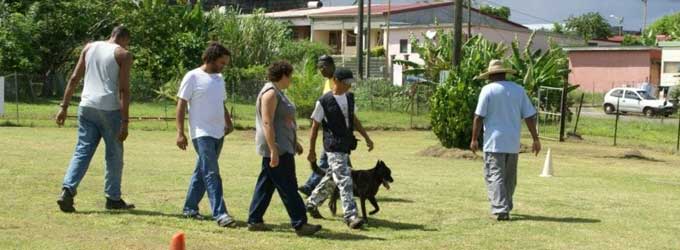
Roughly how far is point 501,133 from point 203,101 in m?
3.29

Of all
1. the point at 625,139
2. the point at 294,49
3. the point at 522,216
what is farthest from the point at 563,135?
the point at 294,49

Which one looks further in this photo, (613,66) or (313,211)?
(613,66)

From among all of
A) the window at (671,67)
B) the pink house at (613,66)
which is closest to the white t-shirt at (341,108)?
the window at (671,67)

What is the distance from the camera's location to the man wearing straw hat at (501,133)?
33.0 ft

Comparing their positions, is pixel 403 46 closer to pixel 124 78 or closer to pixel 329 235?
pixel 124 78

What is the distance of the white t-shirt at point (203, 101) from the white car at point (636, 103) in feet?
138

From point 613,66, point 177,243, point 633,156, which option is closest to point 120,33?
point 177,243

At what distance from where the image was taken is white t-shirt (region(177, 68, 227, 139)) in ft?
28.6

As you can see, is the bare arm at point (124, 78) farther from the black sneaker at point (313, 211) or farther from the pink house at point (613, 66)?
the pink house at point (613, 66)

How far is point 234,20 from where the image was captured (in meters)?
47.8

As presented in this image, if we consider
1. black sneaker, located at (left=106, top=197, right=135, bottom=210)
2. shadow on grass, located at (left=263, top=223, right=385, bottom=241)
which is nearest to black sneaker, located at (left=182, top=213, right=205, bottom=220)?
shadow on grass, located at (left=263, top=223, right=385, bottom=241)

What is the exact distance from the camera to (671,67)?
2334 inches

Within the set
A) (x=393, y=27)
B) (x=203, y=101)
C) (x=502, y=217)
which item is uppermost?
(x=393, y=27)

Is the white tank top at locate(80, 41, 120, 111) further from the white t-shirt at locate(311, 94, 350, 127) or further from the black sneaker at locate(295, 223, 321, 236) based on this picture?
the black sneaker at locate(295, 223, 321, 236)
